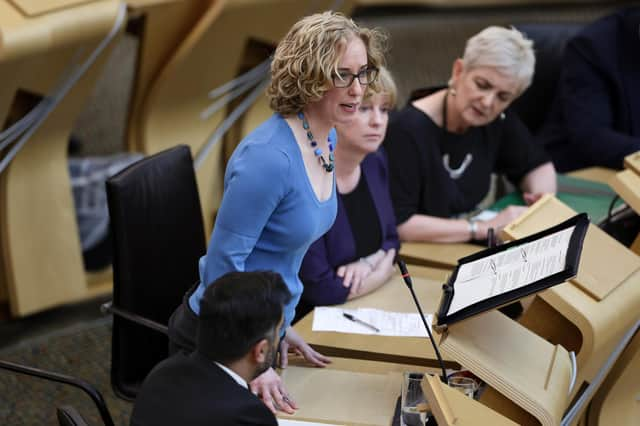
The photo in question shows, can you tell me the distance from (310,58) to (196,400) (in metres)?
0.64

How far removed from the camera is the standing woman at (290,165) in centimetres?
160

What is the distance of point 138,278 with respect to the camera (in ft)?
7.05

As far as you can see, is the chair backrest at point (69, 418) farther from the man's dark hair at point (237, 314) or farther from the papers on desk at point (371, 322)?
the papers on desk at point (371, 322)

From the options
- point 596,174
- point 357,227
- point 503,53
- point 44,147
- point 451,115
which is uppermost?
point 503,53

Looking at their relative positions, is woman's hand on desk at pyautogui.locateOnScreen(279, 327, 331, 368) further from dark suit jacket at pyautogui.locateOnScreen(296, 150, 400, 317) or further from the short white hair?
the short white hair

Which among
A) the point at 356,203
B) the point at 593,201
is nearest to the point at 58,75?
the point at 356,203

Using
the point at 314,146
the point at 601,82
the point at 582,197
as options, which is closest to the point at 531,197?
the point at 582,197

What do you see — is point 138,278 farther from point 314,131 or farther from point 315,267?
point 314,131

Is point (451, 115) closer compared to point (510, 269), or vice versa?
point (510, 269)

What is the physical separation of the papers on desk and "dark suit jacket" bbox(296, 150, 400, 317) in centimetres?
5

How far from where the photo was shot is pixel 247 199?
1581 mm

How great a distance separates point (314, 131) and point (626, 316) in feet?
2.57

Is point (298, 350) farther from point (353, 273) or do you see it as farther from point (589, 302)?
point (589, 302)

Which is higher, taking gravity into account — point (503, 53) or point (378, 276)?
point (503, 53)
